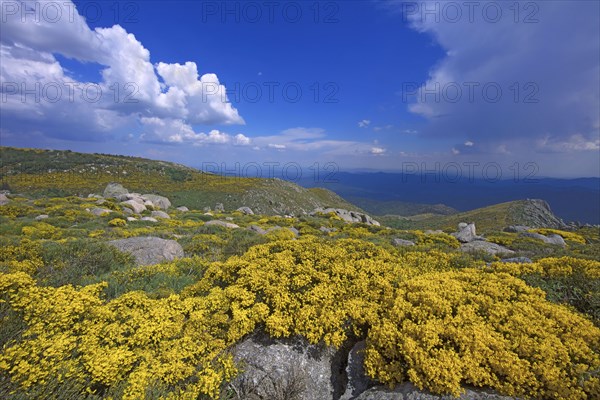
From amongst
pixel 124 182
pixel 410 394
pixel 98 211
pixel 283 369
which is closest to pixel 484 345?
pixel 410 394

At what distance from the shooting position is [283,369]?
6141 millimetres

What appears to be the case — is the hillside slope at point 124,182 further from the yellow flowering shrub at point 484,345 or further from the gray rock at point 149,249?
the yellow flowering shrub at point 484,345

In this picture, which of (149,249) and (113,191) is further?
(113,191)

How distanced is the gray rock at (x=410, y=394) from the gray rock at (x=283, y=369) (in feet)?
3.53

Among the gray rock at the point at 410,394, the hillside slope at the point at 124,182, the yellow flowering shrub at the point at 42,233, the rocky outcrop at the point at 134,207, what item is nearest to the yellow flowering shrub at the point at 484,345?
the gray rock at the point at 410,394

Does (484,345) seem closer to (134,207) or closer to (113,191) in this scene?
(134,207)

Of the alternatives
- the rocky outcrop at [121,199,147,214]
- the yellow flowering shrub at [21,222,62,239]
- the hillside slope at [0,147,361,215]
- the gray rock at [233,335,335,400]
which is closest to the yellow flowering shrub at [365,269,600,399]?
the gray rock at [233,335,335,400]

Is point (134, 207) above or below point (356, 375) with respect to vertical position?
below

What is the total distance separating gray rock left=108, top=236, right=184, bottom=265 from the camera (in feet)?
41.7

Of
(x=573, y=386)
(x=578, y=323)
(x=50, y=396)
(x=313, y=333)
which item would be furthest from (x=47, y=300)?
(x=578, y=323)

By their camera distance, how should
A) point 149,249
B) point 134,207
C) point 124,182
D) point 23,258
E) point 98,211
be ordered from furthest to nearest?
point 124,182 < point 134,207 < point 98,211 < point 149,249 < point 23,258

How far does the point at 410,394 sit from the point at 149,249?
12534mm

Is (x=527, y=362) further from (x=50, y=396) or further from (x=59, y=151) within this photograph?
(x=59, y=151)

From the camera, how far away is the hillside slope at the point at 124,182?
57812 mm
